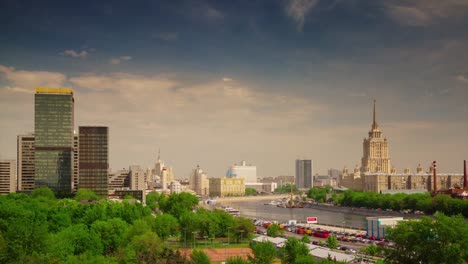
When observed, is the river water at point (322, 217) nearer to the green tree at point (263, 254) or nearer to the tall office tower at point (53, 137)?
the tall office tower at point (53, 137)

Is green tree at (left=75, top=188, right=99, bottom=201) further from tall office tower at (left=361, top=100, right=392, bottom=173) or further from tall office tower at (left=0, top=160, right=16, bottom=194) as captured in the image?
tall office tower at (left=361, top=100, right=392, bottom=173)

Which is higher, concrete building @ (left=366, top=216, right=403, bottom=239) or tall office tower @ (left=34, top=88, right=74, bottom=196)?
tall office tower @ (left=34, top=88, right=74, bottom=196)

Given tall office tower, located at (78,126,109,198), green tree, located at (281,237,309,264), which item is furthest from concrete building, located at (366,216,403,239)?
tall office tower, located at (78,126,109,198)

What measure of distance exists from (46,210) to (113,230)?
14397mm

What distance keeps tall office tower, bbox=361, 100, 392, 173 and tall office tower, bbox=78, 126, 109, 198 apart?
4248 inches

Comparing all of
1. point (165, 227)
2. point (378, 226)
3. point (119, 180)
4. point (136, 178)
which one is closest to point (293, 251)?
point (165, 227)

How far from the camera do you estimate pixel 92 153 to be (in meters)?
98.2

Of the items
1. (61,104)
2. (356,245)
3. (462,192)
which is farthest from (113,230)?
(462,192)

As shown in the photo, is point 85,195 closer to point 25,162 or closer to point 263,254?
point 25,162

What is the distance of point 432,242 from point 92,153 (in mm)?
77604

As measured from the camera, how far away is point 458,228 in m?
29.7

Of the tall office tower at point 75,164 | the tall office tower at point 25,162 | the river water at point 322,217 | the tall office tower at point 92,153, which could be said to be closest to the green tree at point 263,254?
the river water at point 322,217

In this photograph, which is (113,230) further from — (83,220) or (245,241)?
(245,241)

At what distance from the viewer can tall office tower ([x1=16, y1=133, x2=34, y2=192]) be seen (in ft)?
329
